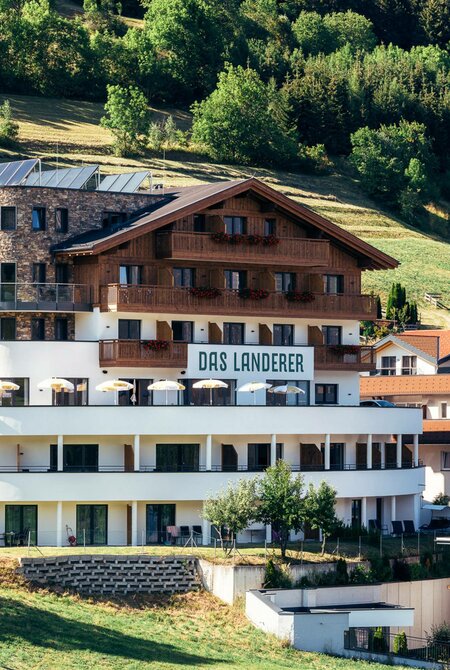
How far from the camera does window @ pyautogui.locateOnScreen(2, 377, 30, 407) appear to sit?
83125 mm

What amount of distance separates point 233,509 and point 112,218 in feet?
55.4

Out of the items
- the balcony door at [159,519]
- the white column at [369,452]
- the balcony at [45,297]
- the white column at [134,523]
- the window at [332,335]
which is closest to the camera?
the white column at [134,523]

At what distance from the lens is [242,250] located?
87.2 m

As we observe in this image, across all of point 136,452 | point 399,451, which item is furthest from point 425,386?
point 136,452

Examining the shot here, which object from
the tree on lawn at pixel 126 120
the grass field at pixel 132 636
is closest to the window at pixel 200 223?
the grass field at pixel 132 636

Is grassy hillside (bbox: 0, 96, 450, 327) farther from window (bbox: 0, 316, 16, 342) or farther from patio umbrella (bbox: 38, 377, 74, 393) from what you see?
patio umbrella (bbox: 38, 377, 74, 393)

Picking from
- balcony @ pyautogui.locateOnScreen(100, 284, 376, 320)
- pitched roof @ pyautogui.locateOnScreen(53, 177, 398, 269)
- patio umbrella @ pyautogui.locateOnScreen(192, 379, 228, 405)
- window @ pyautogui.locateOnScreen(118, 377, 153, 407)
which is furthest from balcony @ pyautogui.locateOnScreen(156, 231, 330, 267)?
patio umbrella @ pyautogui.locateOnScreen(192, 379, 228, 405)

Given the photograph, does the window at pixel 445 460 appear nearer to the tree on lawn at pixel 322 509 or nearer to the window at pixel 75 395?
the tree on lawn at pixel 322 509

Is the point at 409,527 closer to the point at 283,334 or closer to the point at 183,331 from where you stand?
the point at 283,334

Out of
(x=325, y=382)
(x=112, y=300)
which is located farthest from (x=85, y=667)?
(x=325, y=382)

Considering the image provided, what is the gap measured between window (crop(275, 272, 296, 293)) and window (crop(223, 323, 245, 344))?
2.44m

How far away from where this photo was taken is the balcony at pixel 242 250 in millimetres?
85375

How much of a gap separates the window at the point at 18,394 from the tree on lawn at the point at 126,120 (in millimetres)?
95719

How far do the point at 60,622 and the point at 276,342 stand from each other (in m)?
24.9
